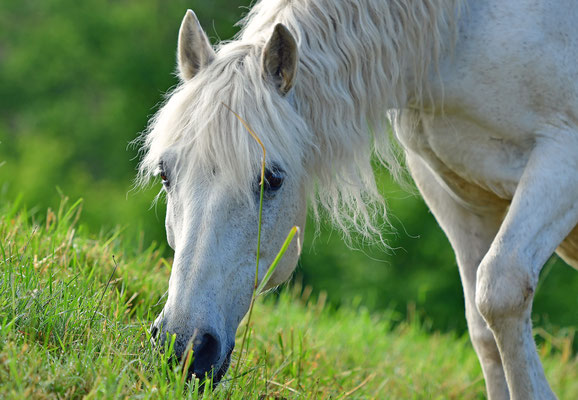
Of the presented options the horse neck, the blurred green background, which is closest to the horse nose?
the horse neck

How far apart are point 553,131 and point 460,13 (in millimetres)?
641

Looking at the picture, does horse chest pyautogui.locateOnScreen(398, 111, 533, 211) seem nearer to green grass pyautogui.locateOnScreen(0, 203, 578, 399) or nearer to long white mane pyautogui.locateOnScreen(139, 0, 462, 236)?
long white mane pyautogui.locateOnScreen(139, 0, 462, 236)

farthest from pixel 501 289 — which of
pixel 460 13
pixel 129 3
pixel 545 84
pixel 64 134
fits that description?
pixel 129 3

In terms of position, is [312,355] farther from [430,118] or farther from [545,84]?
[545,84]

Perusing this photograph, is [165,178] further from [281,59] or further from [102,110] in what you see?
[102,110]

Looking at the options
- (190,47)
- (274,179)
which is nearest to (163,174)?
(274,179)

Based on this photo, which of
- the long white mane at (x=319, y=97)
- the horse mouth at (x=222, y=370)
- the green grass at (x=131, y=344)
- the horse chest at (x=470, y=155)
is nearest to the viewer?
the green grass at (x=131, y=344)

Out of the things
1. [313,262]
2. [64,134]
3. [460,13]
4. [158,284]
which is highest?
[460,13]

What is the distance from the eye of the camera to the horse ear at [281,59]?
2.69 meters

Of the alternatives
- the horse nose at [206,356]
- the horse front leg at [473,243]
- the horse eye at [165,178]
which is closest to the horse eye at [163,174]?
the horse eye at [165,178]

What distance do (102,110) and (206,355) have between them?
2007 cm

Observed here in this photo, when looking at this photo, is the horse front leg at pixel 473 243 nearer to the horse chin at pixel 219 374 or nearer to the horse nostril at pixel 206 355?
the horse chin at pixel 219 374

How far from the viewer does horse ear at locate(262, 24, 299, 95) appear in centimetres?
269

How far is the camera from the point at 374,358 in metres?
4.62
